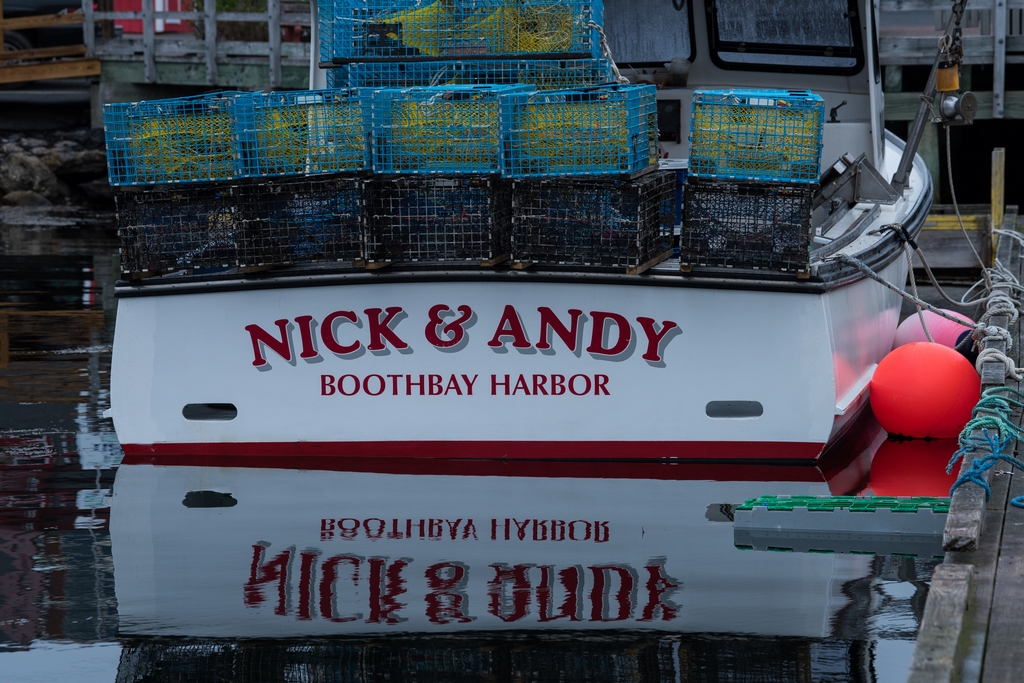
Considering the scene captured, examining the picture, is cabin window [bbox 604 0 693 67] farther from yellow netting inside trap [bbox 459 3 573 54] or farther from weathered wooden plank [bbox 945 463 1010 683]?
weathered wooden plank [bbox 945 463 1010 683]

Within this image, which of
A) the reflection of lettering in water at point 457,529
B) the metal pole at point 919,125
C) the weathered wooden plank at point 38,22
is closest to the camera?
the reflection of lettering in water at point 457,529

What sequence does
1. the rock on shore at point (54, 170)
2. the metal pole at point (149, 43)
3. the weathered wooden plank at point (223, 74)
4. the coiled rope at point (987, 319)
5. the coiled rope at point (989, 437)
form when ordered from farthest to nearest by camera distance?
the rock on shore at point (54, 170)
the metal pole at point (149, 43)
the weathered wooden plank at point (223, 74)
the coiled rope at point (987, 319)
the coiled rope at point (989, 437)

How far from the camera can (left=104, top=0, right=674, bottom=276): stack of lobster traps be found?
20.2 feet

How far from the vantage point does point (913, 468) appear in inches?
263

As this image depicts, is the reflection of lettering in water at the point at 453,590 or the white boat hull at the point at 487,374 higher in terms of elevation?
the white boat hull at the point at 487,374

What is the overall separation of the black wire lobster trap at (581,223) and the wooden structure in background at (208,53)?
1346 cm

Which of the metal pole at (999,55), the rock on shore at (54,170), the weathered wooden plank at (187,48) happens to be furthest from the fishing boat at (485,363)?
the rock on shore at (54,170)

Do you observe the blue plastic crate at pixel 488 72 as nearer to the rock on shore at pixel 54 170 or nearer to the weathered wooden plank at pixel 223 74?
the weathered wooden plank at pixel 223 74

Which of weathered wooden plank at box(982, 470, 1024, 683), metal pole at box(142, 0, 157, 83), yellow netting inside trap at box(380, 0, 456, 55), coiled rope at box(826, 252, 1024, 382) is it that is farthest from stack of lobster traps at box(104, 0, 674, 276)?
metal pole at box(142, 0, 157, 83)

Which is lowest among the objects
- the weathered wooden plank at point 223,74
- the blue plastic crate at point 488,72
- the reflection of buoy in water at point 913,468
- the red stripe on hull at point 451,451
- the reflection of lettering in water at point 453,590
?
the reflection of buoy in water at point 913,468

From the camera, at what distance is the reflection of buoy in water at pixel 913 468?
20.5ft

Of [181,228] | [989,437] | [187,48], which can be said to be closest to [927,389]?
[989,437]

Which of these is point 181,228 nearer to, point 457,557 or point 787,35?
point 457,557

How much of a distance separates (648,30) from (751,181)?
3311 mm
